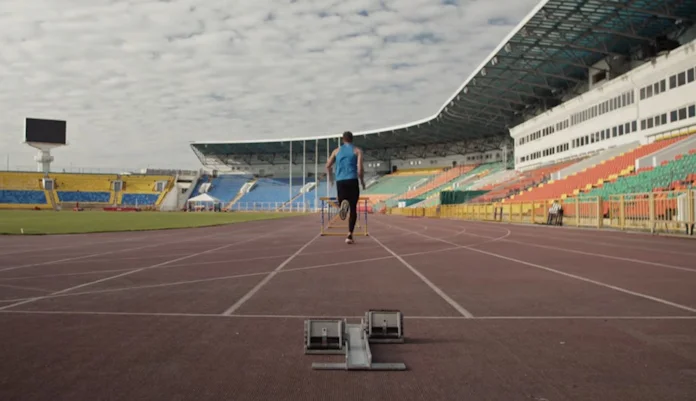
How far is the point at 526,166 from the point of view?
5569 cm

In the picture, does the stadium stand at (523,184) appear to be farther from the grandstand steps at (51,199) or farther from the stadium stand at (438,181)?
the grandstand steps at (51,199)

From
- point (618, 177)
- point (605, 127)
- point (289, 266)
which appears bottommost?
point (289, 266)

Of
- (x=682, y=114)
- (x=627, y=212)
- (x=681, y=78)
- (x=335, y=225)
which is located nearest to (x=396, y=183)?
(x=681, y=78)

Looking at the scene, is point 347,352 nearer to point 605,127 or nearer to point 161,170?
point 605,127

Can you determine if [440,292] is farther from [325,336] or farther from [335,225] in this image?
[335,225]

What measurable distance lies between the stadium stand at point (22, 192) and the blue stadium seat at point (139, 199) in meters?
11.6

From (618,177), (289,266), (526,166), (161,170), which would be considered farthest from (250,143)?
(289,266)

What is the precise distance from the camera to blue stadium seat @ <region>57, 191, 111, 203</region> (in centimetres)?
8335

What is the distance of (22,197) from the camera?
79.9 m

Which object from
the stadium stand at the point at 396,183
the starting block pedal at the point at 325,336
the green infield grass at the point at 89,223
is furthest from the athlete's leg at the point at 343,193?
the stadium stand at the point at 396,183

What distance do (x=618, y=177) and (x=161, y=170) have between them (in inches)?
3790

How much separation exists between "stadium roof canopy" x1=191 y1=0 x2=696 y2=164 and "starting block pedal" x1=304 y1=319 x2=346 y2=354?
3364 cm

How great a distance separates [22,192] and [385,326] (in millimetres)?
93990

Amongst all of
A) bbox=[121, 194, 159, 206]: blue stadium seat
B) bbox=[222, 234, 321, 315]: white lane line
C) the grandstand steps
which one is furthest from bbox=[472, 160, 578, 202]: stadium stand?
the grandstand steps
